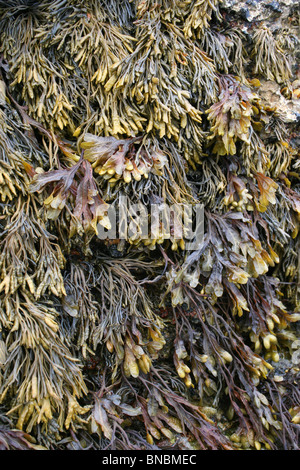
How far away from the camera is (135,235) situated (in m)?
1.75

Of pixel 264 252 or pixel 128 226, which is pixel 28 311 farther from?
pixel 264 252

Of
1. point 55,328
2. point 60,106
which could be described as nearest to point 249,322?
point 55,328

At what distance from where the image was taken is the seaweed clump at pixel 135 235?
5.35ft

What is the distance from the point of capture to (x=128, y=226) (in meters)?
1.78

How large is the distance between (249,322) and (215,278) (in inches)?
14.8

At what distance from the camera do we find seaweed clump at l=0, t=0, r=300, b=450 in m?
1.63

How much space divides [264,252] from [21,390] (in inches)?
51.9

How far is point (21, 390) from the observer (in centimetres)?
151
